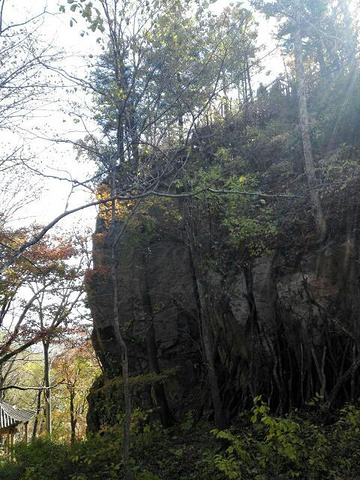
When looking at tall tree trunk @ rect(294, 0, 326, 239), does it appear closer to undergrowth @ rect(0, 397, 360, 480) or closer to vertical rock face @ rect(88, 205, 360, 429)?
vertical rock face @ rect(88, 205, 360, 429)

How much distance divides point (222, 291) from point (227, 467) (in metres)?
5.18

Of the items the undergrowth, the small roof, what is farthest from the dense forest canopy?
the small roof

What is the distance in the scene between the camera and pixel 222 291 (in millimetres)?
10336

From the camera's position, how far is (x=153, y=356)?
39.6 ft

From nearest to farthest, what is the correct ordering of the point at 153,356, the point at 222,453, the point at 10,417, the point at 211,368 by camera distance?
the point at 222,453, the point at 211,368, the point at 153,356, the point at 10,417

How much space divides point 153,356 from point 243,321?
3377 millimetres

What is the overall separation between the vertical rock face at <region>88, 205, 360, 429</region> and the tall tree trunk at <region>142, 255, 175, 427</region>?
0.12 m

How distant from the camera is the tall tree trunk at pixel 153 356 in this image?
37.9 ft

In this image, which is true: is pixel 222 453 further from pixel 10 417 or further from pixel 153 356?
pixel 10 417

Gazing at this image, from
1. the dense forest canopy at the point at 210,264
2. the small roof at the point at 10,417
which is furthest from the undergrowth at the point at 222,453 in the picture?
the small roof at the point at 10,417

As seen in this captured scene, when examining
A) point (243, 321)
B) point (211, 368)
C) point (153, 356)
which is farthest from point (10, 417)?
point (243, 321)

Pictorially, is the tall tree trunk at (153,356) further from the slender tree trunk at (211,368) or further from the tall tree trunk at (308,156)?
the tall tree trunk at (308,156)

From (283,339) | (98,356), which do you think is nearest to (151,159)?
(283,339)

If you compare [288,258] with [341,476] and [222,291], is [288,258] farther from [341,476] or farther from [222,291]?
[341,476]
